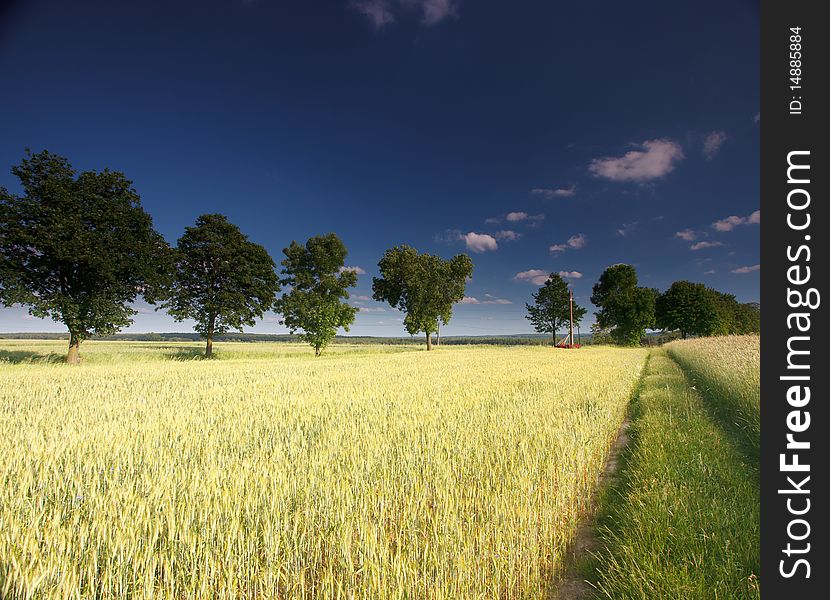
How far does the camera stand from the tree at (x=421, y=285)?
43750mm

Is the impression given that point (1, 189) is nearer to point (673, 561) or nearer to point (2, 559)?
point (2, 559)

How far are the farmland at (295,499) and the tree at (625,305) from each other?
6812 cm

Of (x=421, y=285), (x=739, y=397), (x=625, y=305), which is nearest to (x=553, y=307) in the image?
(x=625, y=305)

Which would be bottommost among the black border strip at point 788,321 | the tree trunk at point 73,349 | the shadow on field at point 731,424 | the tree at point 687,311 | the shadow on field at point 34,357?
the shadow on field at point 34,357

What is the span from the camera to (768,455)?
9.64ft

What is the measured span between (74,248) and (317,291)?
1922cm

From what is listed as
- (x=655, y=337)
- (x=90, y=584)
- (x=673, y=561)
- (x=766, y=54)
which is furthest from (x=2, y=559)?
(x=655, y=337)

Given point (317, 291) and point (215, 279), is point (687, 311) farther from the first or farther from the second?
point (215, 279)

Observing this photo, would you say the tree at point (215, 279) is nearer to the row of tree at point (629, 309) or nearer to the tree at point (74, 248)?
the tree at point (74, 248)

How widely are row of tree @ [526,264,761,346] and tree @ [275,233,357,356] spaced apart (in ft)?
161

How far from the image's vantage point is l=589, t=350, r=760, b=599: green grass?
2438 mm

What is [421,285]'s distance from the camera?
4325 cm

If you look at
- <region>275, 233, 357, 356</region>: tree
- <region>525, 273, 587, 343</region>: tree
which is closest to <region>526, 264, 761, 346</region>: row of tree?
<region>525, 273, 587, 343</region>: tree

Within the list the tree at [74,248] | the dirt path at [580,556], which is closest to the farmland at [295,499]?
the dirt path at [580,556]
